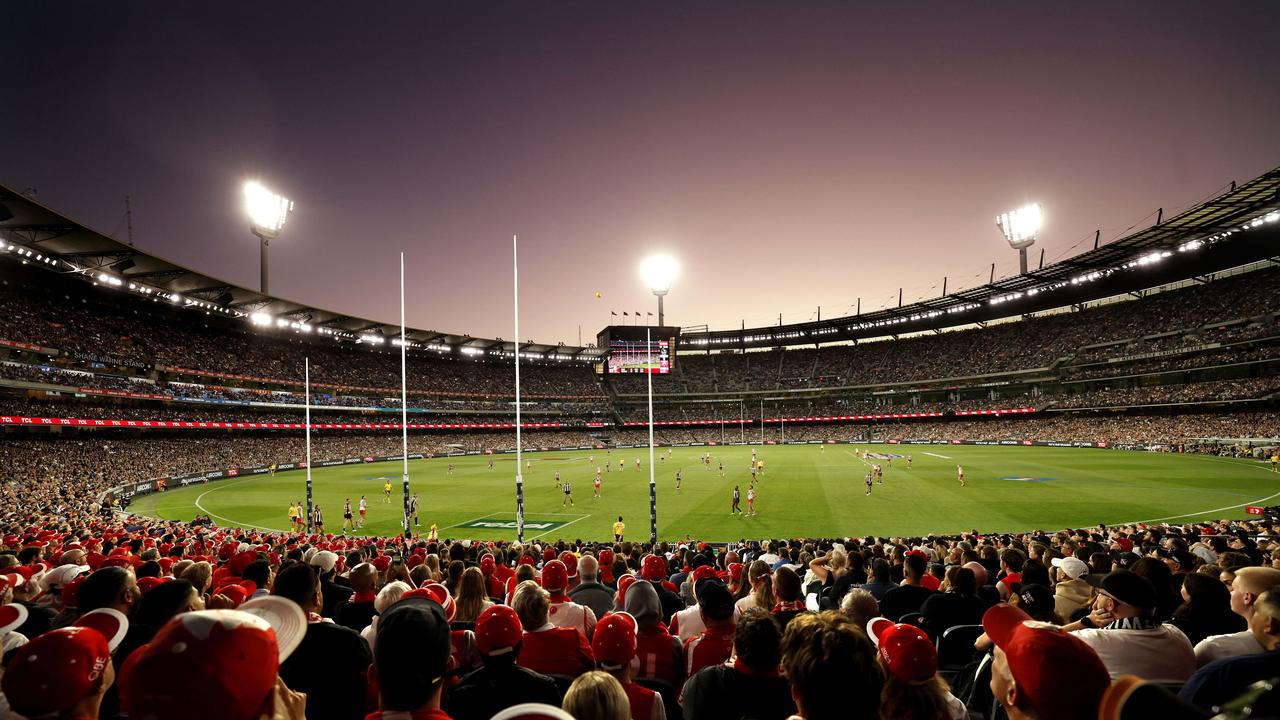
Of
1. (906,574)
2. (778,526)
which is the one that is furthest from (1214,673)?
(778,526)

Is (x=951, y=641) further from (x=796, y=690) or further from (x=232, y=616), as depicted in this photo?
(x=232, y=616)

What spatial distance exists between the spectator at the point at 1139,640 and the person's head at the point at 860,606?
2.11m

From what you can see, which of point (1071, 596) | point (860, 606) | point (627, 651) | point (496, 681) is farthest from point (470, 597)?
point (1071, 596)

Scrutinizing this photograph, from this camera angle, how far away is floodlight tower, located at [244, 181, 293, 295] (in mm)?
52188

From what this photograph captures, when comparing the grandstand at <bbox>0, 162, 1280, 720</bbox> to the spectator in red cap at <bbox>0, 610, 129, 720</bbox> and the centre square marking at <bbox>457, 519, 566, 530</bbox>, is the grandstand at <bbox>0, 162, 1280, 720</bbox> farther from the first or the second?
the centre square marking at <bbox>457, 519, 566, 530</bbox>

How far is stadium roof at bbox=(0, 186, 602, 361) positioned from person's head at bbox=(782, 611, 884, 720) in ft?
177

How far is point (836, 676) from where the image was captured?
243 cm

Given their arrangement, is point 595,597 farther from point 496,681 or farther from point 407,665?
point 407,665

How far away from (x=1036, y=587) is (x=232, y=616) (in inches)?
310

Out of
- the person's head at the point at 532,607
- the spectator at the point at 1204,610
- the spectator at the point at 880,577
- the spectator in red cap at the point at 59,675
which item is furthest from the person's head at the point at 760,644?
the spectator at the point at 880,577

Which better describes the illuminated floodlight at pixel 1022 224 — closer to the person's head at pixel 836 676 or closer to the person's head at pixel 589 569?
the person's head at pixel 589 569

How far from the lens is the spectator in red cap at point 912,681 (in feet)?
9.36

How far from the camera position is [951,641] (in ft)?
19.2

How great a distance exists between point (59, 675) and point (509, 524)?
28.9m
